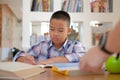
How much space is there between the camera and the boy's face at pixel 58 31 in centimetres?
193

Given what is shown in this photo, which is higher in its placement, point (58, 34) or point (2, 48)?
point (58, 34)

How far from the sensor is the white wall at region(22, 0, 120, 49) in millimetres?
2805

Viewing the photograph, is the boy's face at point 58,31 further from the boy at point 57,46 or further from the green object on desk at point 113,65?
the green object on desk at point 113,65

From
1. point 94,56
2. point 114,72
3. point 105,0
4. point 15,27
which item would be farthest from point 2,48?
point 94,56

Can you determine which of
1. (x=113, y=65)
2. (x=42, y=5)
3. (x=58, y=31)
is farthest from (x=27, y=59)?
(x=42, y=5)

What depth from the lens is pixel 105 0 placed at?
3.00 metres

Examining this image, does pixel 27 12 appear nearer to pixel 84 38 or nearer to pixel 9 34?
pixel 84 38

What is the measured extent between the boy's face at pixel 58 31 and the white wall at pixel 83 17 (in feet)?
2.92

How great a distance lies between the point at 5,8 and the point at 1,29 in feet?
1.76

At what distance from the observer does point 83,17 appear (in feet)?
9.59

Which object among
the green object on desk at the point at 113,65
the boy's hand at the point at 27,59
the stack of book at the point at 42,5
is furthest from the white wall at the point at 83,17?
the green object on desk at the point at 113,65

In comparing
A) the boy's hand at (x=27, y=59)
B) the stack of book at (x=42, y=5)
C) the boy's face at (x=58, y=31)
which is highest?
the stack of book at (x=42, y=5)

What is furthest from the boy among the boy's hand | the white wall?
the white wall

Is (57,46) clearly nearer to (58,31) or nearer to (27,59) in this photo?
(58,31)
